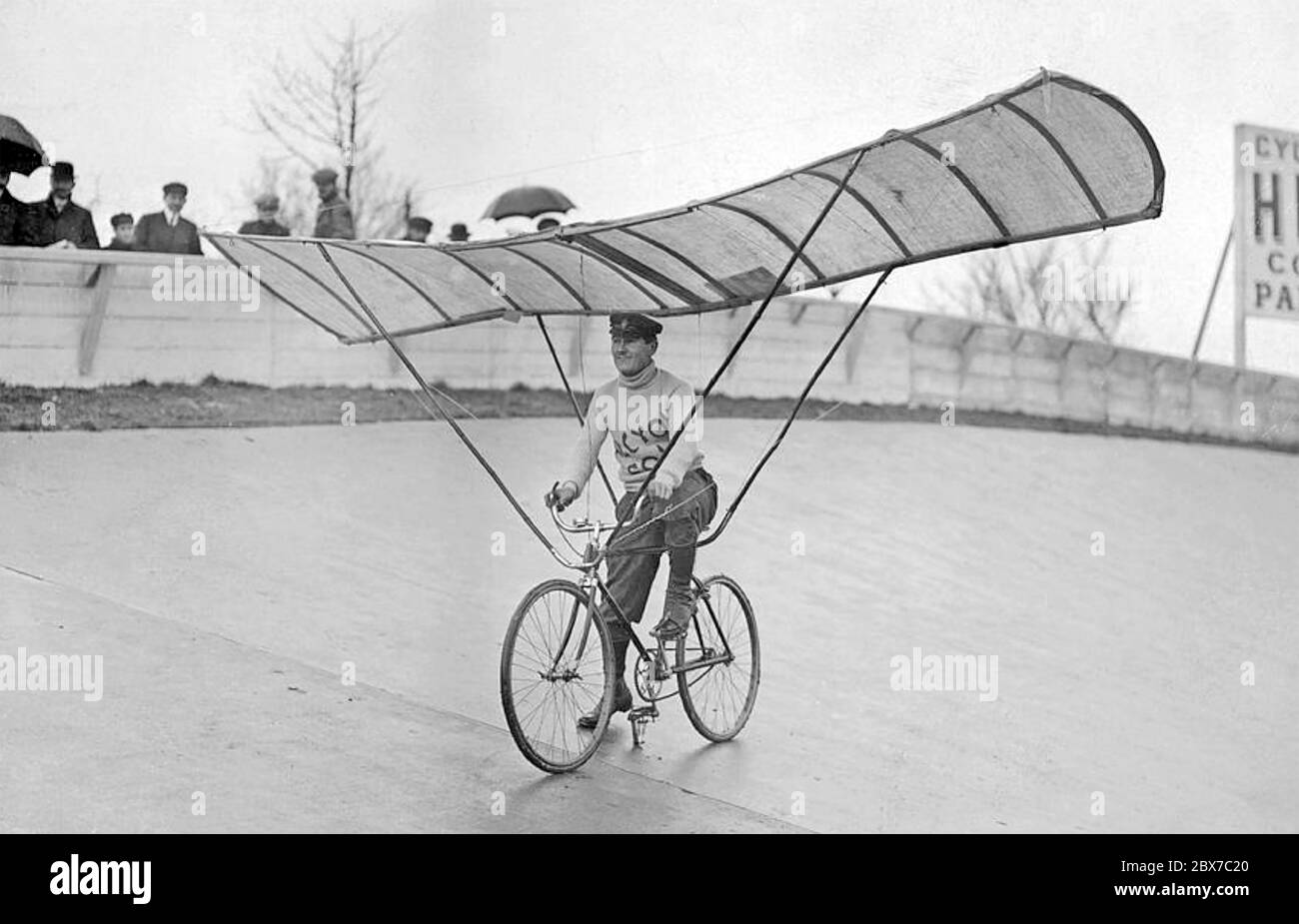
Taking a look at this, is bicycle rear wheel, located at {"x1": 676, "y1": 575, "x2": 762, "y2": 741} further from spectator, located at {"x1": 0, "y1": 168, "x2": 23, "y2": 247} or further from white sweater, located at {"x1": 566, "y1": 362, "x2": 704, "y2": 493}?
spectator, located at {"x1": 0, "y1": 168, "x2": 23, "y2": 247}

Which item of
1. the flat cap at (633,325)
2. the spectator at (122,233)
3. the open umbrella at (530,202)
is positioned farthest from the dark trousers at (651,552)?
the spectator at (122,233)

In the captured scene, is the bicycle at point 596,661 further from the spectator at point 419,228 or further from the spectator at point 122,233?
the spectator at point 122,233

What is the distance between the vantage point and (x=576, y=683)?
19.1 feet

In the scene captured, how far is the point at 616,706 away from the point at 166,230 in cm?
577

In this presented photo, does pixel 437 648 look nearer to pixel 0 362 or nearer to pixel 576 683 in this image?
pixel 576 683

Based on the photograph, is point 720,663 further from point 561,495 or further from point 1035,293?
point 1035,293

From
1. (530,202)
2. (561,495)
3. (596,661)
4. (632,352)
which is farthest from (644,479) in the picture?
(530,202)

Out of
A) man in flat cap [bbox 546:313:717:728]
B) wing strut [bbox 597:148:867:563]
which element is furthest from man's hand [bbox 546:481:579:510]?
wing strut [bbox 597:148:867:563]

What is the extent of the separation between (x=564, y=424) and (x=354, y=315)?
163 inches

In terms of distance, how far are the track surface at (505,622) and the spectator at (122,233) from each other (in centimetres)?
139

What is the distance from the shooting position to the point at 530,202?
8938 mm
